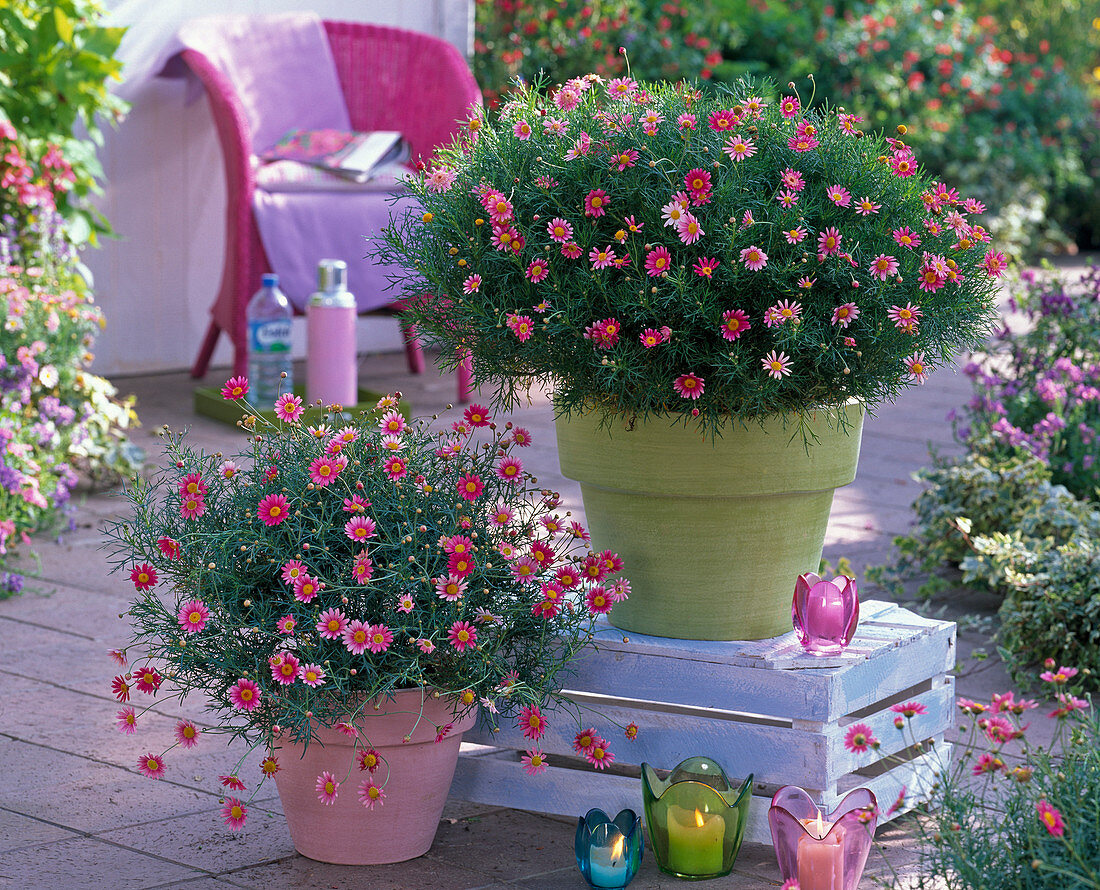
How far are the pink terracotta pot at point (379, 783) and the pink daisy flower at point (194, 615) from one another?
0.63 feet

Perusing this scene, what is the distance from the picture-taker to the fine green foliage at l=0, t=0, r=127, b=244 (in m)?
3.92

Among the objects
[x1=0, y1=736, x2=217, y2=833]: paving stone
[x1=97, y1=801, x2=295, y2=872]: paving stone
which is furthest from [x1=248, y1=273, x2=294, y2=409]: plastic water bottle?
[x1=97, y1=801, x2=295, y2=872]: paving stone

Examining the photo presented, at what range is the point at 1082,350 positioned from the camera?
3.20 meters

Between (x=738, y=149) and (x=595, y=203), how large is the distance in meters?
0.18

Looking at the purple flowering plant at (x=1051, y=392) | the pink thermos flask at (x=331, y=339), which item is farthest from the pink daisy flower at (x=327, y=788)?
the pink thermos flask at (x=331, y=339)

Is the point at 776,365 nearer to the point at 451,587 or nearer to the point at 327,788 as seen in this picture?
the point at 451,587

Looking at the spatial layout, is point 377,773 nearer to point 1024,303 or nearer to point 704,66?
point 1024,303

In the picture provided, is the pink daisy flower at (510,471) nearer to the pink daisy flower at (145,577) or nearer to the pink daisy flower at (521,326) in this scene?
the pink daisy flower at (521,326)

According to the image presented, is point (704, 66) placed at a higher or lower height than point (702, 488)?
lower

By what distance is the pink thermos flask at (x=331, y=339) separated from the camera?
13.6 feet

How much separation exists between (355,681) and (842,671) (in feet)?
2.00

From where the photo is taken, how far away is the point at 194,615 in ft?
5.48

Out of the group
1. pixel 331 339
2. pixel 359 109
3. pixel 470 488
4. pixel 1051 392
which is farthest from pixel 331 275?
pixel 470 488

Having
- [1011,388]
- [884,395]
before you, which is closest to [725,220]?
[884,395]
